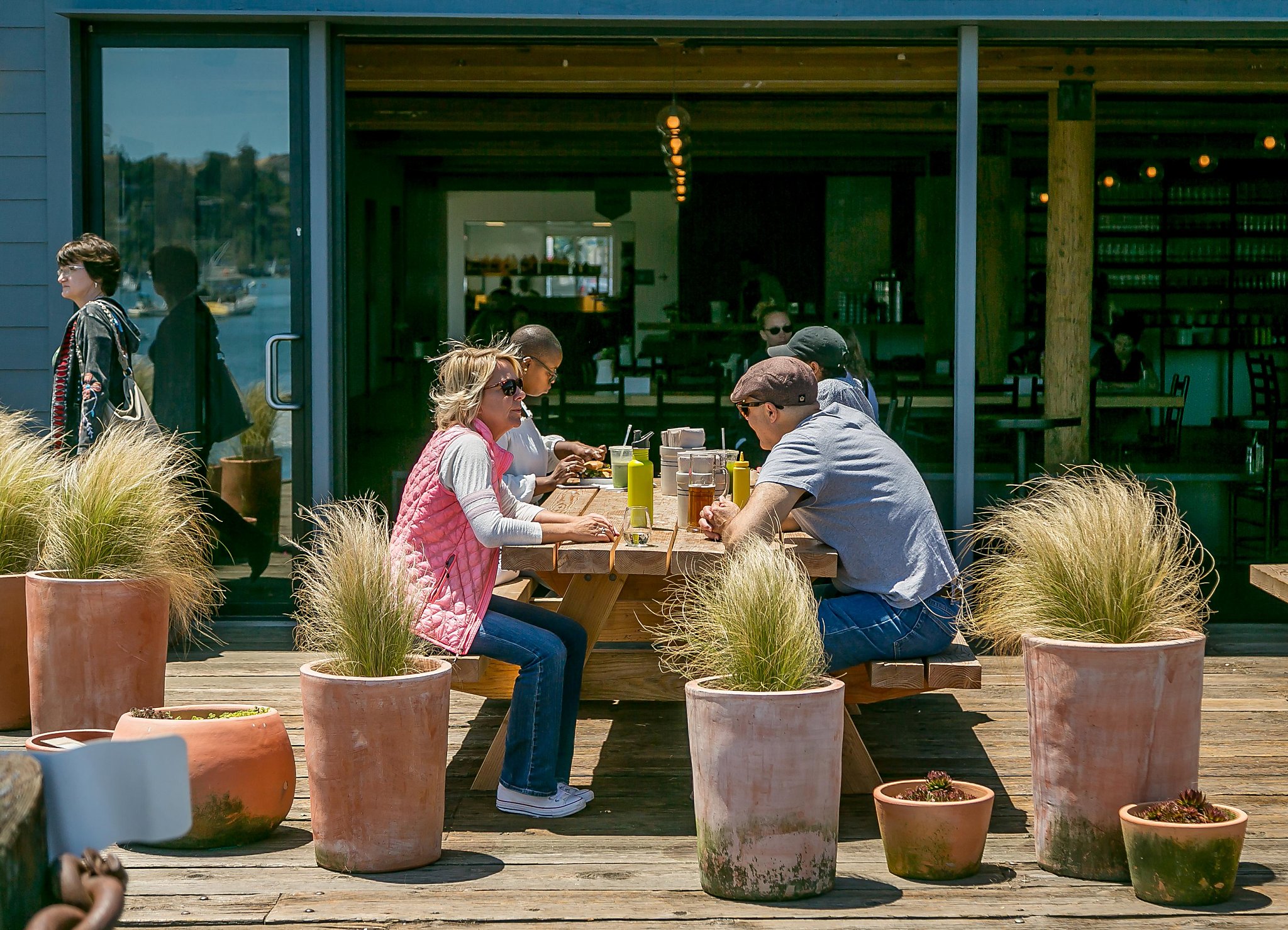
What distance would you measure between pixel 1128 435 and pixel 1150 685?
692 centimetres

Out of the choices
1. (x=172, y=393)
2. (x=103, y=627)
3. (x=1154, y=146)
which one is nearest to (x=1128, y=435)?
(x=1154, y=146)

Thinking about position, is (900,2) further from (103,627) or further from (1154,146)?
(1154,146)

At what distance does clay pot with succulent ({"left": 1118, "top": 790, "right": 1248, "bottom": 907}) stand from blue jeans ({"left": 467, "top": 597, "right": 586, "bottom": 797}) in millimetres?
1427

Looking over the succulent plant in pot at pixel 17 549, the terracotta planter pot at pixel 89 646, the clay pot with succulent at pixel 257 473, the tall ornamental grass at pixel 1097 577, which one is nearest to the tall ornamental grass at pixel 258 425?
the clay pot with succulent at pixel 257 473

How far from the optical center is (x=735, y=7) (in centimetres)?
586

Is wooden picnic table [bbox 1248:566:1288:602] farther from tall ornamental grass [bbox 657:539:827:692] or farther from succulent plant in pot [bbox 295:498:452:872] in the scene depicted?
succulent plant in pot [bbox 295:498:452:872]

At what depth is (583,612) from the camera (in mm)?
4062

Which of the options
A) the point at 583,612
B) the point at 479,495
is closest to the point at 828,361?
the point at 583,612

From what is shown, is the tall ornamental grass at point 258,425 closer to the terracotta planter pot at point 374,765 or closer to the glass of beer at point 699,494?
the glass of beer at point 699,494

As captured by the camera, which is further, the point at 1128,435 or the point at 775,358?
the point at 1128,435

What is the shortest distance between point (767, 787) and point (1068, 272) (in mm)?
6036

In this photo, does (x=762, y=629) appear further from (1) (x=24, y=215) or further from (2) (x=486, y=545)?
(1) (x=24, y=215)

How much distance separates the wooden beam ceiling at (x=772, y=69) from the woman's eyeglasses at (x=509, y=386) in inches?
159

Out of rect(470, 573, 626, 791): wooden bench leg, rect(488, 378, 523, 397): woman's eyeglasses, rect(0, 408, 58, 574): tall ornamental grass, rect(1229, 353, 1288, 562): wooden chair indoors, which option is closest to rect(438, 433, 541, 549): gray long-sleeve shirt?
rect(488, 378, 523, 397): woman's eyeglasses
